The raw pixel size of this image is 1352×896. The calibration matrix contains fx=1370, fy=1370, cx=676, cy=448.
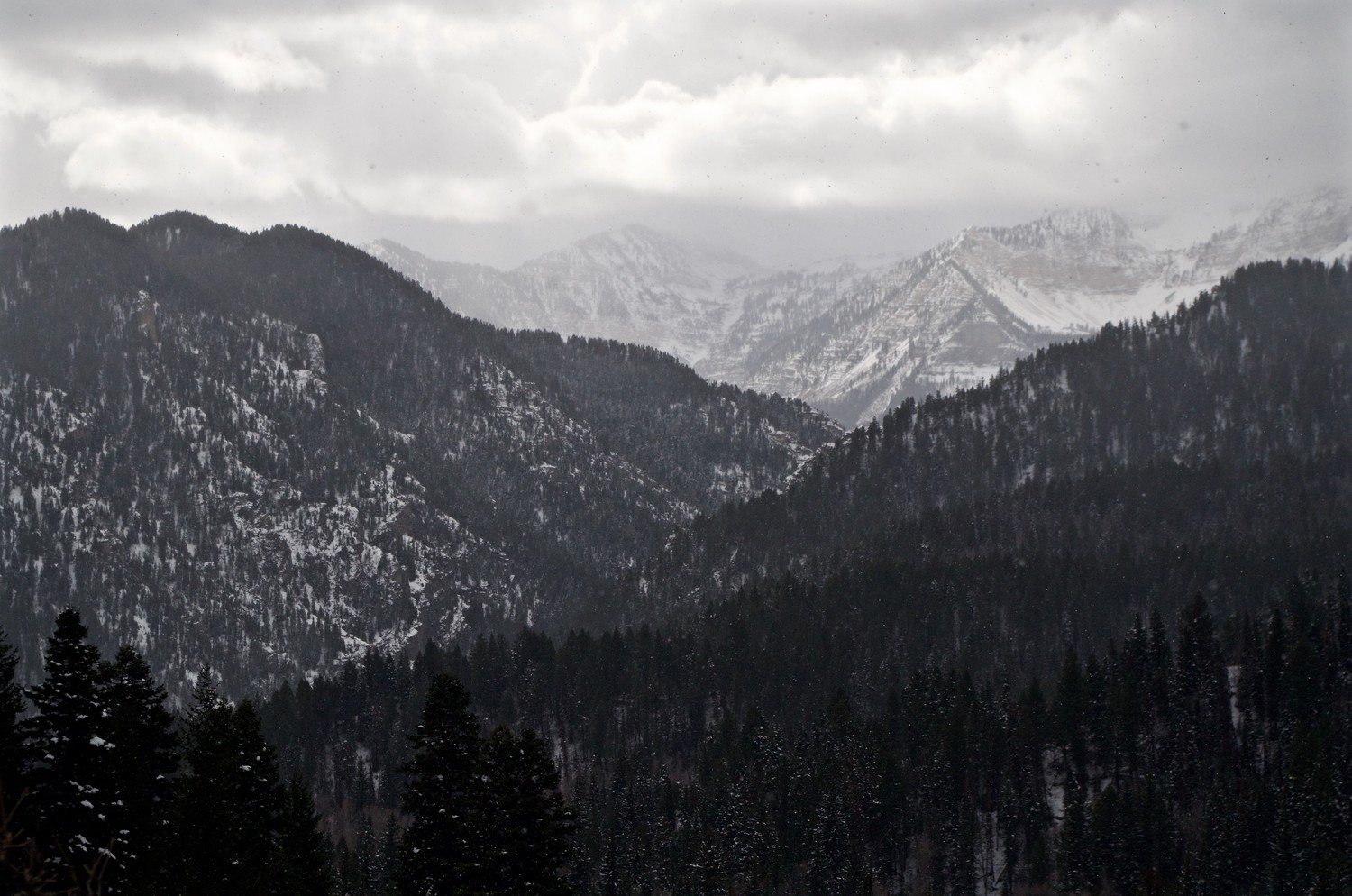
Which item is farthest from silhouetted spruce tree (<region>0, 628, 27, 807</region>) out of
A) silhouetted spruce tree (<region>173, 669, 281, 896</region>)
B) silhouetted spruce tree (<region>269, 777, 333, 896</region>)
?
silhouetted spruce tree (<region>269, 777, 333, 896</region>)

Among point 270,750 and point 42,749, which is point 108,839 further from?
point 270,750

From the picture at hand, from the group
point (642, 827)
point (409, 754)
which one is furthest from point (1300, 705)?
point (409, 754)

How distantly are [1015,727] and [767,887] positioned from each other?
39.7 metres

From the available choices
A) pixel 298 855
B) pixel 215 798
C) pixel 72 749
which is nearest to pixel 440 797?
pixel 298 855

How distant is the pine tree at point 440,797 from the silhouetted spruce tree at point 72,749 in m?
9.55

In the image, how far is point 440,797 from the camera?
4753cm

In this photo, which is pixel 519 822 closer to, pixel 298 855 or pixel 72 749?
pixel 298 855

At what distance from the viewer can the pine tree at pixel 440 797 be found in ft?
151

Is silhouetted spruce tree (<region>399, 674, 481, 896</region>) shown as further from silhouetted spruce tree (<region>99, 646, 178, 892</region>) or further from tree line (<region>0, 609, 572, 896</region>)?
silhouetted spruce tree (<region>99, 646, 178, 892</region>)

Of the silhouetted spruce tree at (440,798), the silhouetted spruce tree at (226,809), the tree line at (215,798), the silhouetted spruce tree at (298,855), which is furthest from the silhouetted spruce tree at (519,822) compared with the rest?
the silhouetted spruce tree at (226,809)

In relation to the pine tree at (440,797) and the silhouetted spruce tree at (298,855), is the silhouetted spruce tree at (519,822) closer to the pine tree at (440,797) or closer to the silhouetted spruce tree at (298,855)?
the pine tree at (440,797)

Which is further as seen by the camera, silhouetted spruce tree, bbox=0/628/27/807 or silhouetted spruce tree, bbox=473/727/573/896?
silhouetted spruce tree, bbox=473/727/573/896

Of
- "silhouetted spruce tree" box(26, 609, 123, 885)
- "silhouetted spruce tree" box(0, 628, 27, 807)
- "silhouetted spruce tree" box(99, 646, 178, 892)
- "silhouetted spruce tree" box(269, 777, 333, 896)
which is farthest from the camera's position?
"silhouetted spruce tree" box(269, 777, 333, 896)

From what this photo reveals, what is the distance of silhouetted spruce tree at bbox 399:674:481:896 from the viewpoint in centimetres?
4612
